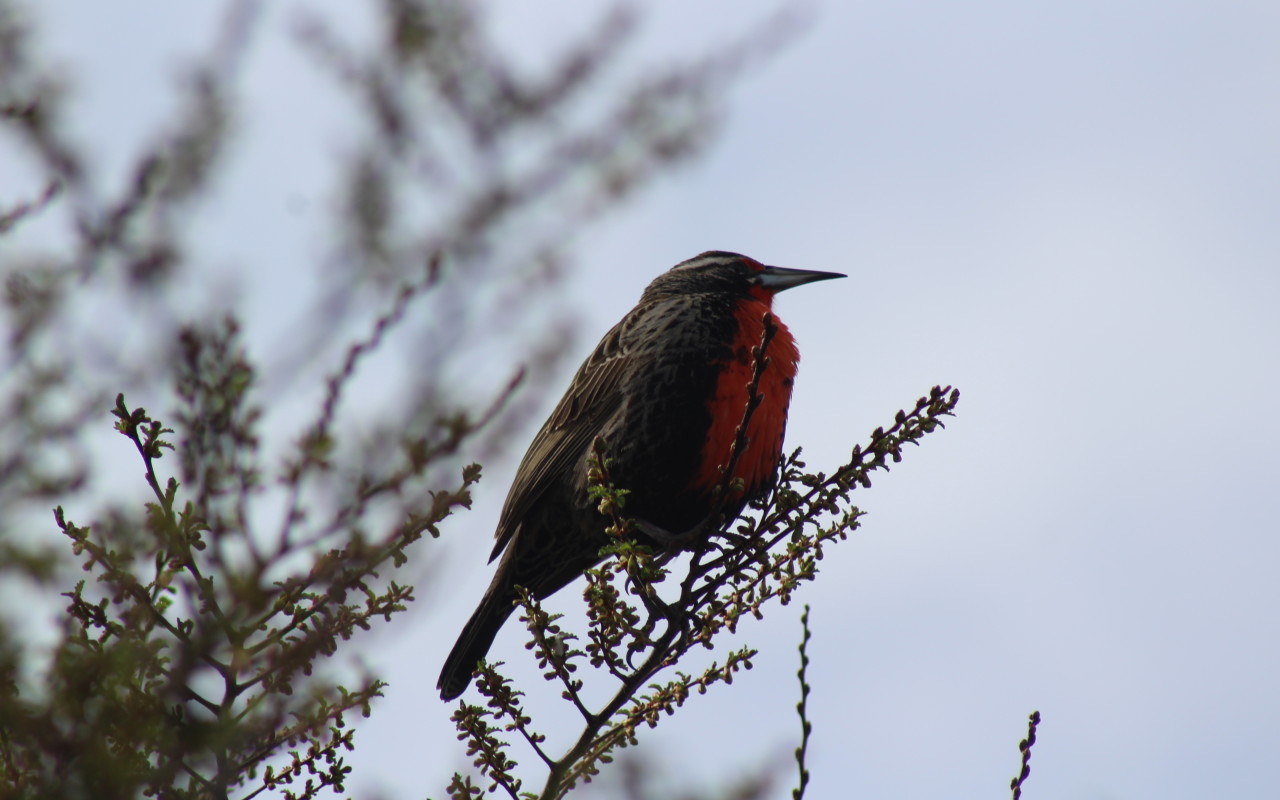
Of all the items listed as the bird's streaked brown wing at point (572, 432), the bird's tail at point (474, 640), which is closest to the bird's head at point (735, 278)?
the bird's streaked brown wing at point (572, 432)

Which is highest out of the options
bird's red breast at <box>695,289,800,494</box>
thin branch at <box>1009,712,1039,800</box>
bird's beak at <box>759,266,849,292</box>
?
bird's beak at <box>759,266,849,292</box>

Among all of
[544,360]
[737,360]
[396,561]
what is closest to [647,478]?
[737,360]

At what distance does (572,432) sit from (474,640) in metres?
→ 0.94

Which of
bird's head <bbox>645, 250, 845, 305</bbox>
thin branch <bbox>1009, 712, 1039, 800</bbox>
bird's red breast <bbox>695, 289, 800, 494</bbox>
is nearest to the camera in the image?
thin branch <bbox>1009, 712, 1039, 800</bbox>

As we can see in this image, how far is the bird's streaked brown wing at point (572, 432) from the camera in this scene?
5293mm

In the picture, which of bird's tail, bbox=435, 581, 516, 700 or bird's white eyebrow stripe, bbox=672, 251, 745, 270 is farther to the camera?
bird's white eyebrow stripe, bbox=672, 251, 745, 270

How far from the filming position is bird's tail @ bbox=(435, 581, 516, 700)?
5.28 metres

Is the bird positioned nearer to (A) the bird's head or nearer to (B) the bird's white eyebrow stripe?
(A) the bird's head

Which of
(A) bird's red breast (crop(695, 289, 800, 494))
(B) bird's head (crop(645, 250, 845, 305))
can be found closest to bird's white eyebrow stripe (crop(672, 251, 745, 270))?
(B) bird's head (crop(645, 250, 845, 305))

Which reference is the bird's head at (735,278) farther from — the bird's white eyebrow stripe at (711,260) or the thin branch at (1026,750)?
Answer: the thin branch at (1026,750)

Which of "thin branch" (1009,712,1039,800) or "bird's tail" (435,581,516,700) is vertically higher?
"bird's tail" (435,581,516,700)

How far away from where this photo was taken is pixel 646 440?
16.3 feet

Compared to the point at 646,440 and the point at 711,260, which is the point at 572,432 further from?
A: the point at 711,260

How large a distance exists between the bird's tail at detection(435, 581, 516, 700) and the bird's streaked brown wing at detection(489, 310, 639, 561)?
22 centimetres
